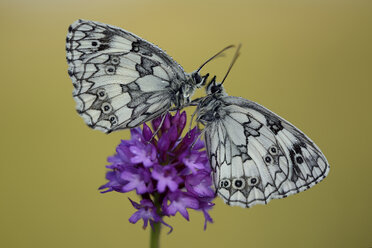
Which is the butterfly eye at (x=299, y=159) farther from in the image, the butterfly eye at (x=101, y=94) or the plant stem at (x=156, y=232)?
the butterfly eye at (x=101, y=94)

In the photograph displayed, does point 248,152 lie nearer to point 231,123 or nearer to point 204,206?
point 231,123

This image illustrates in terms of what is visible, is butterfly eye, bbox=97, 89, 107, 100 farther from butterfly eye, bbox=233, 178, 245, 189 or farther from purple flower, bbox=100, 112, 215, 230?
butterfly eye, bbox=233, 178, 245, 189

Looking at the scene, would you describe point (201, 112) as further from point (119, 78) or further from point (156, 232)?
point (156, 232)

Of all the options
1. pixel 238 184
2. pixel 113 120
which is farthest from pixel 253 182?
pixel 113 120

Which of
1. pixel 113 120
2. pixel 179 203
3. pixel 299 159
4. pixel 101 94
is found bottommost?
pixel 179 203

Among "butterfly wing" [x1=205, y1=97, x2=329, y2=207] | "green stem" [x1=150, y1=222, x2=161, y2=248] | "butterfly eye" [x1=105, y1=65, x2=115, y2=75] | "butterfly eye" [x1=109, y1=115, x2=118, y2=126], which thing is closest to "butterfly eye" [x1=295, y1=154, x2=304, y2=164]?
"butterfly wing" [x1=205, y1=97, x2=329, y2=207]
